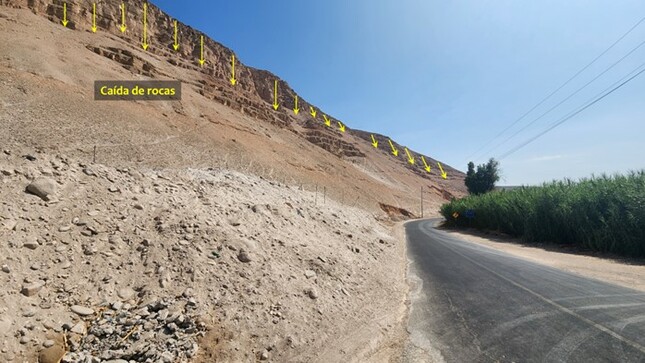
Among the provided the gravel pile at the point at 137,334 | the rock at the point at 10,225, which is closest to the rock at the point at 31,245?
the rock at the point at 10,225

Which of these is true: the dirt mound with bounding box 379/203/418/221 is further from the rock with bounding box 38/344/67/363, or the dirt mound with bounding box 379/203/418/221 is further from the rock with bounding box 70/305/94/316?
the rock with bounding box 38/344/67/363

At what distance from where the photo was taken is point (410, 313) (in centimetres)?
628

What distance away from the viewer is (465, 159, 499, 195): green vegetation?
6781cm

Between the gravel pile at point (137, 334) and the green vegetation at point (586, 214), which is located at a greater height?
the green vegetation at point (586, 214)

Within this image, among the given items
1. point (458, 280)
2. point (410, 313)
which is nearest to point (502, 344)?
point (410, 313)

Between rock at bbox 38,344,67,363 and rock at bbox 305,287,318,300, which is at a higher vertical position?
rock at bbox 305,287,318,300

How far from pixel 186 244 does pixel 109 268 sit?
1.47m

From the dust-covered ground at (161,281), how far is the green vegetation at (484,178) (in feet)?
220

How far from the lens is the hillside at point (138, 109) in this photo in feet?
58.0

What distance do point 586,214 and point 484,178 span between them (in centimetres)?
5569

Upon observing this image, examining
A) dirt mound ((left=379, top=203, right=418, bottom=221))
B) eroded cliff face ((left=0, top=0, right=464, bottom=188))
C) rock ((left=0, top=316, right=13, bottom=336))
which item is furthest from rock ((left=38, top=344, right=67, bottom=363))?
dirt mound ((left=379, top=203, right=418, bottom=221))

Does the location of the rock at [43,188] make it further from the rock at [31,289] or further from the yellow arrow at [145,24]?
the yellow arrow at [145,24]

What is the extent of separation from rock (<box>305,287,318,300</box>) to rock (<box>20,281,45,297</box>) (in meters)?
4.50

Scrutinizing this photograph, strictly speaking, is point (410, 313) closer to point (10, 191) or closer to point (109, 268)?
point (109, 268)
